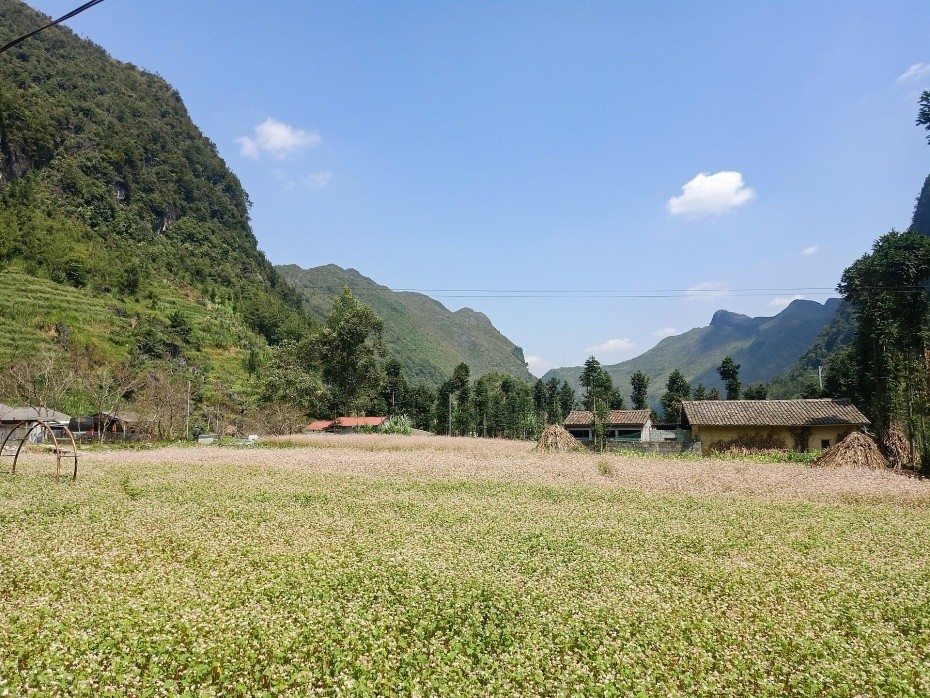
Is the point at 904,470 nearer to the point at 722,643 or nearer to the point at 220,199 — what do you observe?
the point at 722,643

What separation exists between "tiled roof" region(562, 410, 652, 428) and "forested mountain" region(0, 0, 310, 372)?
6722cm

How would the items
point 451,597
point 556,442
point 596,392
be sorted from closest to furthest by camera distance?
point 451,597 → point 556,442 → point 596,392

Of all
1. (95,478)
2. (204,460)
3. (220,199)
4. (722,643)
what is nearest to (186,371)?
(204,460)

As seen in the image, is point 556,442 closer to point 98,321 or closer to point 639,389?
point 639,389

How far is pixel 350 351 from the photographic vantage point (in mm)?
75062

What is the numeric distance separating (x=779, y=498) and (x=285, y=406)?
6424 centimetres

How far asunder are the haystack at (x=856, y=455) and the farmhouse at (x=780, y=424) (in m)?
16.0

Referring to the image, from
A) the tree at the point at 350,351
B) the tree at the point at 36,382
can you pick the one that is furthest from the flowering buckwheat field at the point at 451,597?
the tree at the point at 350,351

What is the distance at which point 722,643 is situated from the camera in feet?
25.5

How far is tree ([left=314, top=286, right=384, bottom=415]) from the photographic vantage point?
74188 millimetres

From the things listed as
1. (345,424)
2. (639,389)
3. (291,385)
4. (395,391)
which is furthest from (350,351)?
(639,389)

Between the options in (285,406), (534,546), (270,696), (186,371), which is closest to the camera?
(270,696)

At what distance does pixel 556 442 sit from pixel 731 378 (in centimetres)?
7630

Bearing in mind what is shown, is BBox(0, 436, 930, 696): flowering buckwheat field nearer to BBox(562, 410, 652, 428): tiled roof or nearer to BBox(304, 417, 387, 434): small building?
BBox(304, 417, 387, 434): small building
